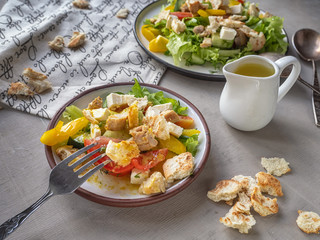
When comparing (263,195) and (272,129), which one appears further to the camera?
(272,129)

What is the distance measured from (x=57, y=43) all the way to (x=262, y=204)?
70.6 inches

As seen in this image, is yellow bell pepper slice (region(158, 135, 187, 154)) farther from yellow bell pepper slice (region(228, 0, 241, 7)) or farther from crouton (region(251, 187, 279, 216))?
yellow bell pepper slice (region(228, 0, 241, 7))

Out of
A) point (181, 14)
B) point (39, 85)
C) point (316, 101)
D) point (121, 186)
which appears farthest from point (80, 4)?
point (316, 101)

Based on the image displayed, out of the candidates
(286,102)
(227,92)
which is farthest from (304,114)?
(227,92)

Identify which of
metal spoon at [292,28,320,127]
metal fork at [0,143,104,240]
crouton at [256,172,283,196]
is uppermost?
metal fork at [0,143,104,240]

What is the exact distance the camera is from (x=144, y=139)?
1.37m

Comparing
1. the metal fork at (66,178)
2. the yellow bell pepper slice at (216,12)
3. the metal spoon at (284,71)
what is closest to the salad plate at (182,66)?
the metal spoon at (284,71)

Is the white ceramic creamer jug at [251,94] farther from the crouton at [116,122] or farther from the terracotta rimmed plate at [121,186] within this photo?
the crouton at [116,122]

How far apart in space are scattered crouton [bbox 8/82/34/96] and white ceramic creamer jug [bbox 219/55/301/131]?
1169mm

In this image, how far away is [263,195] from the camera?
1.45 metres

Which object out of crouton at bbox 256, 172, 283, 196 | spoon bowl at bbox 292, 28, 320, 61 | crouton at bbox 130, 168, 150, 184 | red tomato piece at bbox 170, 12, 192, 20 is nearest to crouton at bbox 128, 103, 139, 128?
crouton at bbox 130, 168, 150, 184

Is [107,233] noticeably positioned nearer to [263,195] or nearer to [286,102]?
[263,195]

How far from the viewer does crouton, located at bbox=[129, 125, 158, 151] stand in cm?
137

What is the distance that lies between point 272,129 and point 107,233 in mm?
1111
